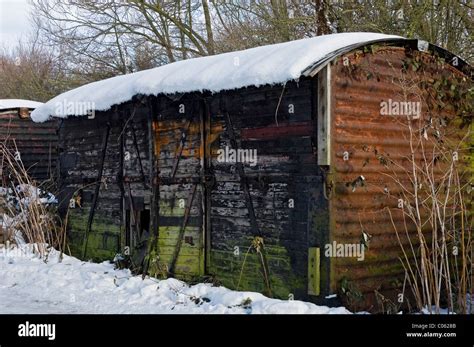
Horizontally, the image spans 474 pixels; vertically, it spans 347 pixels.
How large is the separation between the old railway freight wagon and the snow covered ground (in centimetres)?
42

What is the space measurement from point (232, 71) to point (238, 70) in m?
0.14

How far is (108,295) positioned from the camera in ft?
26.4

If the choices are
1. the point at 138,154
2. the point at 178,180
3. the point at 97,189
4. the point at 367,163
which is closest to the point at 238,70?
the point at 367,163

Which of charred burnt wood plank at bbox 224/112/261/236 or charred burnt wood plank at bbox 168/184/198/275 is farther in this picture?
charred burnt wood plank at bbox 168/184/198/275

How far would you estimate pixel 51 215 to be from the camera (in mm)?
11500

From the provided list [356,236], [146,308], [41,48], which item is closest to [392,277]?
[356,236]

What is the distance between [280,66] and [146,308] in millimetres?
3559

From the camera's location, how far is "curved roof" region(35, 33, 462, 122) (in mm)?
6859

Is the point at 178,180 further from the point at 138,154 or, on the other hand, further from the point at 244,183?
the point at 244,183

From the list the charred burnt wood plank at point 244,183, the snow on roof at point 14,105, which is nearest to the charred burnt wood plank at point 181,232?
the charred burnt wood plank at point 244,183

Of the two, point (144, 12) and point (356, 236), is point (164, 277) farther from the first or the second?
point (144, 12)

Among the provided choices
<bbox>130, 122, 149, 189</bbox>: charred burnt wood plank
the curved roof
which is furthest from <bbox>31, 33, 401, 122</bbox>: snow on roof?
<bbox>130, 122, 149, 189</bbox>: charred burnt wood plank

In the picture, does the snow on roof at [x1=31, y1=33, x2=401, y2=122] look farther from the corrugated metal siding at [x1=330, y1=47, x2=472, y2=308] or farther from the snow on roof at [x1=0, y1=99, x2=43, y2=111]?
the snow on roof at [x1=0, y1=99, x2=43, y2=111]
